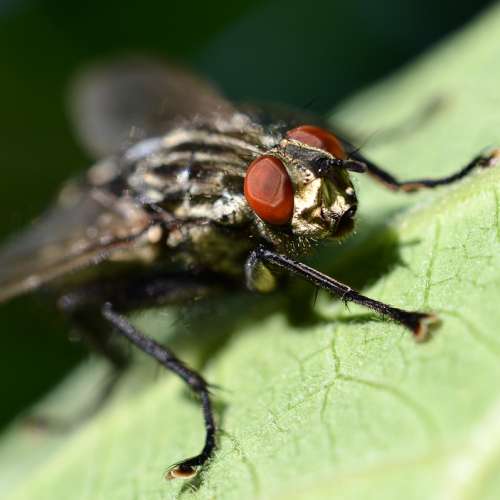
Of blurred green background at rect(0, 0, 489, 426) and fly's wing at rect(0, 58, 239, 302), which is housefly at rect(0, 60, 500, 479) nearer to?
fly's wing at rect(0, 58, 239, 302)

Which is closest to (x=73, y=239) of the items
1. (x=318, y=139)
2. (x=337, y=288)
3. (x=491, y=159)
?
(x=318, y=139)

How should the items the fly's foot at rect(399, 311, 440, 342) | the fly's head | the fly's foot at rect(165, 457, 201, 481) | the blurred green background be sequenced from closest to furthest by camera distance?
1. the fly's foot at rect(399, 311, 440, 342)
2. the fly's foot at rect(165, 457, 201, 481)
3. the fly's head
4. the blurred green background

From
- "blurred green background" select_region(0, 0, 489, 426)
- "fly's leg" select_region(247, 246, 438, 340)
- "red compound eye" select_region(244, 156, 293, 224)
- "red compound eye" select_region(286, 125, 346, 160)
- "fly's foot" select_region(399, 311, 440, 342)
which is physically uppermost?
"blurred green background" select_region(0, 0, 489, 426)

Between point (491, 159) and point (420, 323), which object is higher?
point (491, 159)

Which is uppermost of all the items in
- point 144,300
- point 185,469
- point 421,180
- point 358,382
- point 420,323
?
point 421,180

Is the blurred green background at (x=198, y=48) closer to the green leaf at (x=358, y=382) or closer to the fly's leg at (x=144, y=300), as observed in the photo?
the green leaf at (x=358, y=382)

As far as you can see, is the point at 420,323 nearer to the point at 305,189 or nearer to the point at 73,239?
the point at 305,189

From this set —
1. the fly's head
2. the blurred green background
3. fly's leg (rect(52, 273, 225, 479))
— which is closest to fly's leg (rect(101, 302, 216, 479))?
fly's leg (rect(52, 273, 225, 479))

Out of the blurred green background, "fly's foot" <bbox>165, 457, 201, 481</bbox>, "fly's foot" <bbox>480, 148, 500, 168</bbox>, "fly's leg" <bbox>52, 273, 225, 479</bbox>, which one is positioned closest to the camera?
"fly's foot" <bbox>165, 457, 201, 481</bbox>
